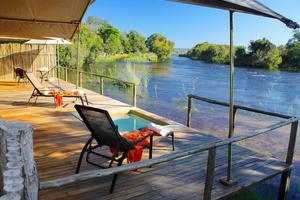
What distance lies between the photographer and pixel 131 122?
642 cm

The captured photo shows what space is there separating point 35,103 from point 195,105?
703 centimetres

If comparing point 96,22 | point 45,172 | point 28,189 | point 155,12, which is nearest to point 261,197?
point 45,172

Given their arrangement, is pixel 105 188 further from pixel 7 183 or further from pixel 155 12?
pixel 155 12

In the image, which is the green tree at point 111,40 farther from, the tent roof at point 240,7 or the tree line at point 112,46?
the tent roof at point 240,7

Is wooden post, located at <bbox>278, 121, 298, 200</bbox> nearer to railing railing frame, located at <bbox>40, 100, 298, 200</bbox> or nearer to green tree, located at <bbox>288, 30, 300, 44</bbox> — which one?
railing railing frame, located at <bbox>40, 100, 298, 200</bbox>

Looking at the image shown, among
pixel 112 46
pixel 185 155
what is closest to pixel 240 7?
pixel 185 155

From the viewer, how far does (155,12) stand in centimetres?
5525

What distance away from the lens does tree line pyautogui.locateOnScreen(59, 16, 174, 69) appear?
3073cm

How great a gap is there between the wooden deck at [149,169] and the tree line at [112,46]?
23.0 meters

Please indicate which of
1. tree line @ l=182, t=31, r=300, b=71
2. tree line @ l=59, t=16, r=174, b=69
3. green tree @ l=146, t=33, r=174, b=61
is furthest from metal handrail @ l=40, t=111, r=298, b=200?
green tree @ l=146, t=33, r=174, b=61

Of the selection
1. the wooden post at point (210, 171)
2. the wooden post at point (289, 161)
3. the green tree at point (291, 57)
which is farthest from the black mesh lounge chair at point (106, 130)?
the green tree at point (291, 57)

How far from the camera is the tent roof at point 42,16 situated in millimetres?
5223

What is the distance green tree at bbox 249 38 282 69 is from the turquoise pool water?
108 ft

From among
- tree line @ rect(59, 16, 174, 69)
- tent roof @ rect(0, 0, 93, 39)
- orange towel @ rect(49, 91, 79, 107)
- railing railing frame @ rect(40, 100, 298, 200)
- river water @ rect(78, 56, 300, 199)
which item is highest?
tree line @ rect(59, 16, 174, 69)
